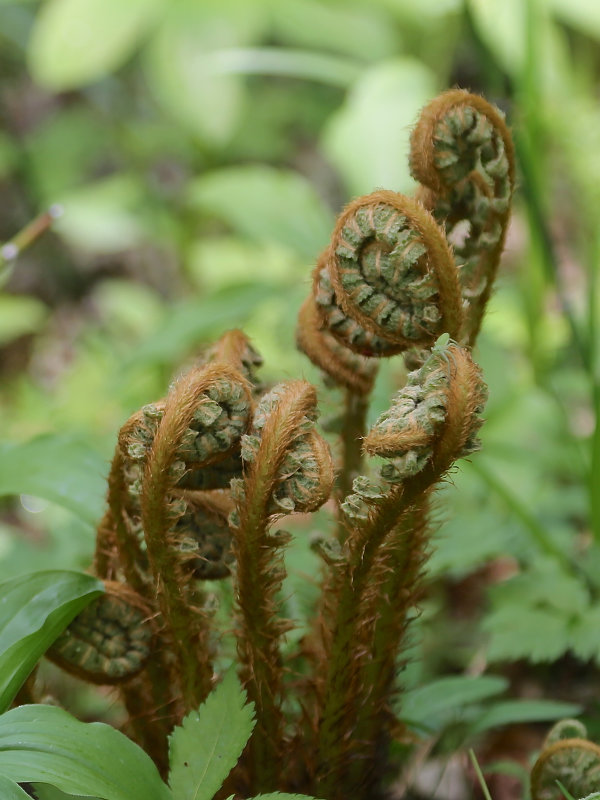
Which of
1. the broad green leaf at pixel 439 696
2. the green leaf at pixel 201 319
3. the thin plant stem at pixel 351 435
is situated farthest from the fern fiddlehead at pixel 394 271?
the green leaf at pixel 201 319

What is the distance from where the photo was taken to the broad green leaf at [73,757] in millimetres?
910

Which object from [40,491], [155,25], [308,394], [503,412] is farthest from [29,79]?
[308,394]

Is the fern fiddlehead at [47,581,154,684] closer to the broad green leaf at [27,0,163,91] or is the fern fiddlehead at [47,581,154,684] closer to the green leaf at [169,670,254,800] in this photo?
→ the green leaf at [169,670,254,800]

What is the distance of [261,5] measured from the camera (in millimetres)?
3514

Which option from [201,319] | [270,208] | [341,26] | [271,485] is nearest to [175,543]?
[271,485]

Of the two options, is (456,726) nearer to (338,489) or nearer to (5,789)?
(338,489)

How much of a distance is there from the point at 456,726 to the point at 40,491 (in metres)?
0.80

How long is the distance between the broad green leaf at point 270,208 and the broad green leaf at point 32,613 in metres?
1.45

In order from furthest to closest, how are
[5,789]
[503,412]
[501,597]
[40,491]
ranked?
[503,412] → [501,597] → [40,491] → [5,789]

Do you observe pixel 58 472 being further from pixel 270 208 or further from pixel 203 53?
pixel 203 53

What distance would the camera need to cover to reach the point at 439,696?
1.35 metres

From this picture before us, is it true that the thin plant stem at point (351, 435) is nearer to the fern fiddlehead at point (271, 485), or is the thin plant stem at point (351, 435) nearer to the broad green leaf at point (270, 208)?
the fern fiddlehead at point (271, 485)

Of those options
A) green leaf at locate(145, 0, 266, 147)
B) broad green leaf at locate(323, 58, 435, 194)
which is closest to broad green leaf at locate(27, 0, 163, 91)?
green leaf at locate(145, 0, 266, 147)

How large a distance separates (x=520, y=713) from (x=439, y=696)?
133mm
